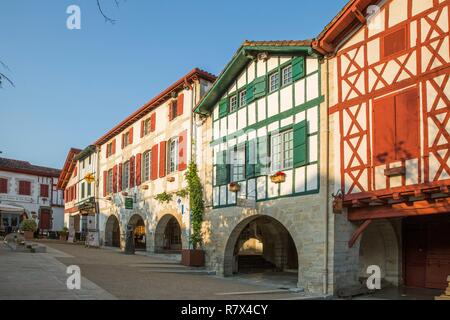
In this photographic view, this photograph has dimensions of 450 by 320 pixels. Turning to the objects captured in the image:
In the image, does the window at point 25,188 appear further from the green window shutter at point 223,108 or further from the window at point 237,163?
the window at point 237,163

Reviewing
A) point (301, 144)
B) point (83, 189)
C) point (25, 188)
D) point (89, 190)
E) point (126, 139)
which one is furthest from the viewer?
point (25, 188)

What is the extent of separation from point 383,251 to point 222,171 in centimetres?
531

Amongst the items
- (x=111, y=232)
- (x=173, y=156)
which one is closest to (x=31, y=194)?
(x=111, y=232)

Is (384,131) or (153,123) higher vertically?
(153,123)

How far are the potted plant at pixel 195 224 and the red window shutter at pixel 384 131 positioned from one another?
740cm

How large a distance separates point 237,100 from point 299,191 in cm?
418

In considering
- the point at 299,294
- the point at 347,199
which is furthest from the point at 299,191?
the point at 299,294

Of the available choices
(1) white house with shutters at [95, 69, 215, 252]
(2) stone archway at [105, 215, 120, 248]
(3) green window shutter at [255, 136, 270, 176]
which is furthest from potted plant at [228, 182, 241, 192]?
(2) stone archway at [105, 215, 120, 248]

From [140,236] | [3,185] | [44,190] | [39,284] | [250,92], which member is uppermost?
[250,92]

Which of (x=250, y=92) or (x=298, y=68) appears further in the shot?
(x=250, y=92)

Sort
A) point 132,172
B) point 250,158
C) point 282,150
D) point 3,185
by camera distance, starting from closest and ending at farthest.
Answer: point 282,150
point 250,158
point 132,172
point 3,185

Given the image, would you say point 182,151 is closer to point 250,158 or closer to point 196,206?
point 196,206

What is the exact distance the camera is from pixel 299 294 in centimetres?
1065

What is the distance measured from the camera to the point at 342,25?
10547 mm
